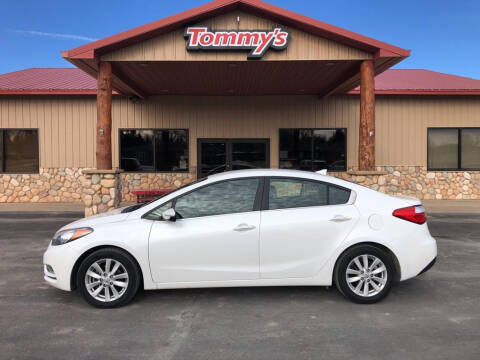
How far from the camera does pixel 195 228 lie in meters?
4.54

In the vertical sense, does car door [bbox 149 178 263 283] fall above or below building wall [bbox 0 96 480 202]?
below

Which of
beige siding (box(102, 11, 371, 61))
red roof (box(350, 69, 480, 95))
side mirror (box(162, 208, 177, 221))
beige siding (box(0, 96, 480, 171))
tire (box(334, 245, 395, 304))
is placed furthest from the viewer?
beige siding (box(0, 96, 480, 171))

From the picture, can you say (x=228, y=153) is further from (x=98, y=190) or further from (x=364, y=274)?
(x=364, y=274)

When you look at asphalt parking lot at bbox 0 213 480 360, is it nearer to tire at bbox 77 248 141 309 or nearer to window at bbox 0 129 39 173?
tire at bbox 77 248 141 309

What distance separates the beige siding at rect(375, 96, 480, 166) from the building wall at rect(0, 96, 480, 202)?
1.4 inches

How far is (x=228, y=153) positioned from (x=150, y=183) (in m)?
3.12

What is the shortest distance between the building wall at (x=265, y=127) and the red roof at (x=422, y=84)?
0.52m

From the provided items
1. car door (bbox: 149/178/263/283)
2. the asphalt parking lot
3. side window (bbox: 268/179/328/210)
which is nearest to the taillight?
side window (bbox: 268/179/328/210)

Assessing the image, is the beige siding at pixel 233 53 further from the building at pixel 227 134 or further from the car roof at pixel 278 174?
the car roof at pixel 278 174

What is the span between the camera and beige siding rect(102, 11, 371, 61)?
9570 millimetres

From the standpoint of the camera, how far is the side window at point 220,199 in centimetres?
467

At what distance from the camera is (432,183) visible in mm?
15172

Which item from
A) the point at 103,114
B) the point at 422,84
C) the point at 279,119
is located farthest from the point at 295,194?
the point at 422,84

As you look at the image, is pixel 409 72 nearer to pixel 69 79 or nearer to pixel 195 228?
pixel 69 79
